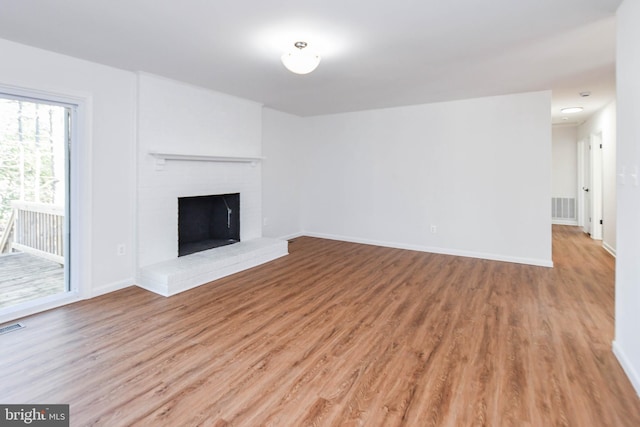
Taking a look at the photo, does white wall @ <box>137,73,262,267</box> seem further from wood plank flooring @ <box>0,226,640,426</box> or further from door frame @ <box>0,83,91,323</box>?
wood plank flooring @ <box>0,226,640,426</box>

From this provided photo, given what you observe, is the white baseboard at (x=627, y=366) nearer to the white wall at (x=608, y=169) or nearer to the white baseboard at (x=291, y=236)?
the white wall at (x=608, y=169)

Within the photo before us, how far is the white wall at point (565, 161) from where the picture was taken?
7707 millimetres

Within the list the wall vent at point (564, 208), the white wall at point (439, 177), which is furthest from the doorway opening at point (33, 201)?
the wall vent at point (564, 208)

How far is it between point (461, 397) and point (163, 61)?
3.78m

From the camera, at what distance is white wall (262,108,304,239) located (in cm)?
585

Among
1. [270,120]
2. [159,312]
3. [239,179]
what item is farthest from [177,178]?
[270,120]

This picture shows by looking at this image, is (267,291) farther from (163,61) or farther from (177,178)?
(163,61)

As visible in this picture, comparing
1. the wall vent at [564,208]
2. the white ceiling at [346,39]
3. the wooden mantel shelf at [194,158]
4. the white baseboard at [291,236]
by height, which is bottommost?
the white baseboard at [291,236]

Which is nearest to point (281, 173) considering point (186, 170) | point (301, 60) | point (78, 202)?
point (186, 170)

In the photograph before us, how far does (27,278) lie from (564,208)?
32.8 feet

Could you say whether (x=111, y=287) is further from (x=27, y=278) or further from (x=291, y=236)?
(x=291, y=236)

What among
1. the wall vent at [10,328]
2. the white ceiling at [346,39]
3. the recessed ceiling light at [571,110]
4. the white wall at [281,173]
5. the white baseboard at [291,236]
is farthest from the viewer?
the white baseboard at [291,236]

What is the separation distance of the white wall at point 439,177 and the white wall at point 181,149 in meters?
1.78

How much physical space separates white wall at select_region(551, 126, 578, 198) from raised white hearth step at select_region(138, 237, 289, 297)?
7004 mm
